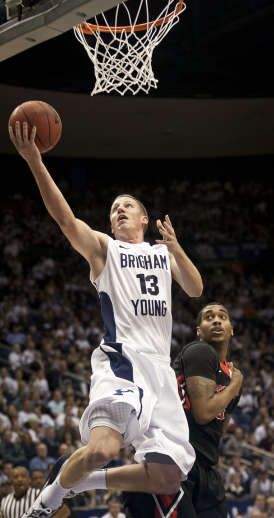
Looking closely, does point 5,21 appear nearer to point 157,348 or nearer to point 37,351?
point 157,348

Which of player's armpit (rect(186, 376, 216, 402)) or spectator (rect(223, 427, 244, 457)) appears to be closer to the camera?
player's armpit (rect(186, 376, 216, 402))

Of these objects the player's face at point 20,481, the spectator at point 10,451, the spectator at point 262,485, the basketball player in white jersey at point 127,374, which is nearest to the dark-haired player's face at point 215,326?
the basketball player in white jersey at point 127,374

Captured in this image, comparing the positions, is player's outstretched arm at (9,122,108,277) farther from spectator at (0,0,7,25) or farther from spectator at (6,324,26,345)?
spectator at (6,324,26,345)

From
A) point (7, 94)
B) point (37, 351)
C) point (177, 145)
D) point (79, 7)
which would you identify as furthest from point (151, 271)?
point (177, 145)

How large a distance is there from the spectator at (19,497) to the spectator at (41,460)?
255 centimetres

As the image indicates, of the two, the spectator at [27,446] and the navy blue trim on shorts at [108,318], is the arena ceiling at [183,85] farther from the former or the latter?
the navy blue trim on shorts at [108,318]

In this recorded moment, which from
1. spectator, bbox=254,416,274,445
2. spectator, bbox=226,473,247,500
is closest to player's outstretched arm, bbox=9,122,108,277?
spectator, bbox=226,473,247,500

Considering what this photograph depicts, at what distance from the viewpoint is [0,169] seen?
1820cm

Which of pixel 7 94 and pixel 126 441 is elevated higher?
pixel 7 94

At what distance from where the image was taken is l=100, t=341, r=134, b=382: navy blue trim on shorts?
357 centimetres

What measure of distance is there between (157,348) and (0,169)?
49.9 feet

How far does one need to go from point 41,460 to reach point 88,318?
5.05 m

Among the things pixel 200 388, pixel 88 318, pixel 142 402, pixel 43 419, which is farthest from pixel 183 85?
pixel 142 402

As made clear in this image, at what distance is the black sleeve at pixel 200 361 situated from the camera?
153 inches
